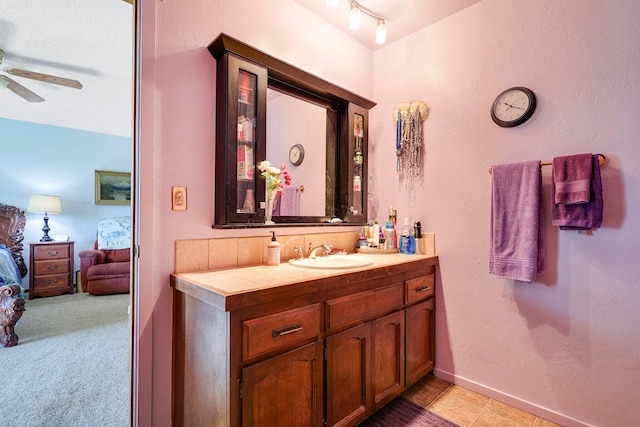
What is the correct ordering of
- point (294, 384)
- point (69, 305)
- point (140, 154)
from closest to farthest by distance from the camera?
point (294, 384)
point (140, 154)
point (69, 305)

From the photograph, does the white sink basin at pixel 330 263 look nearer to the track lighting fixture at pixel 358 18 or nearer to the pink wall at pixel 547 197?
the pink wall at pixel 547 197

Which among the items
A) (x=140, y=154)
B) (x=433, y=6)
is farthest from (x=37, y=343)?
(x=433, y=6)

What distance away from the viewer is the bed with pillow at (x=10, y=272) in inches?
98.3

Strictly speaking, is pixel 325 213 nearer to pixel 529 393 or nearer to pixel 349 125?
pixel 349 125

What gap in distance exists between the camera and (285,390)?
1.16 meters

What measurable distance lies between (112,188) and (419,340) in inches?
207

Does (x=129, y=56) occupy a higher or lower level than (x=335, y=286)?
higher

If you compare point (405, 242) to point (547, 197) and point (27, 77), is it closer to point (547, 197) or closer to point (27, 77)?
point (547, 197)

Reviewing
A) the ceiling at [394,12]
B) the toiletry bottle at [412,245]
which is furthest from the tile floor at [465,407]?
the ceiling at [394,12]

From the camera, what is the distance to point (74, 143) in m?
4.62

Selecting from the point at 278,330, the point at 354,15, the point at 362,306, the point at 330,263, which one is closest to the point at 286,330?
the point at 278,330

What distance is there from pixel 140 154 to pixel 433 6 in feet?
6.44

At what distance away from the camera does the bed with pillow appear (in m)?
2.50

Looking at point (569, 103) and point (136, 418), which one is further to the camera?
point (569, 103)
